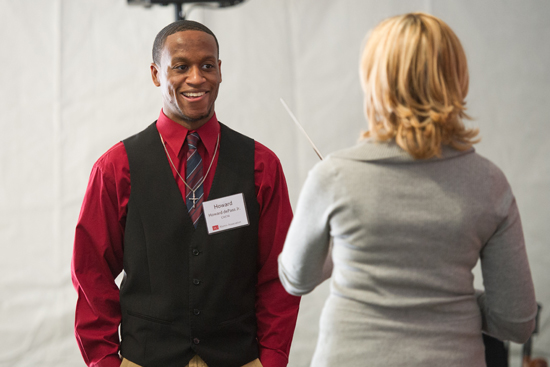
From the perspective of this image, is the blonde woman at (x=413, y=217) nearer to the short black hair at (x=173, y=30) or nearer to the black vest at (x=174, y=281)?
the black vest at (x=174, y=281)

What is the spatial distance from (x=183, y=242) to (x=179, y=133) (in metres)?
0.34

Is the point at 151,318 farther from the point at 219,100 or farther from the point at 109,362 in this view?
the point at 219,100

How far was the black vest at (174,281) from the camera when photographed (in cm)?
143

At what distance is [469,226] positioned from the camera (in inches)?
39.1

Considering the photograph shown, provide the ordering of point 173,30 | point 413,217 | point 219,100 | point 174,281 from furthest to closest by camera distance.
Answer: point 219,100, point 173,30, point 174,281, point 413,217

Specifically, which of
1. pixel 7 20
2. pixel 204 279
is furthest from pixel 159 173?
pixel 7 20

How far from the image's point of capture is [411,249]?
0.99m

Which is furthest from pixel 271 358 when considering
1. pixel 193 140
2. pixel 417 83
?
pixel 417 83

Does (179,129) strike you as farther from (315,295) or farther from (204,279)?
(315,295)

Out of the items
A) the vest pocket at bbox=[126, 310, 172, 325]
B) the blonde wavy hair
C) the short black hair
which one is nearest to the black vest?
the vest pocket at bbox=[126, 310, 172, 325]

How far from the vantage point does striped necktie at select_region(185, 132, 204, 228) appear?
1471mm

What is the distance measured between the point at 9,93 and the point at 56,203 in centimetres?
64

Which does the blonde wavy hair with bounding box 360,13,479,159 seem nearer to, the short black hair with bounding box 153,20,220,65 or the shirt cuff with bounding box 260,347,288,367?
the short black hair with bounding box 153,20,220,65

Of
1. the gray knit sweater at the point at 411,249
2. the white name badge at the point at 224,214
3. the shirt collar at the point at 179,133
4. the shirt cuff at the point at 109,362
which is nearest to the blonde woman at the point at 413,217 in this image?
the gray knit sweater at the point at 411,249
